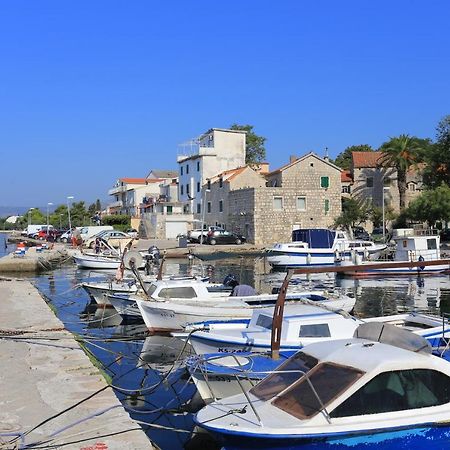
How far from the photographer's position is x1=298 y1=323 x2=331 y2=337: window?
47.6ft

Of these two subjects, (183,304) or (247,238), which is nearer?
(183,304)

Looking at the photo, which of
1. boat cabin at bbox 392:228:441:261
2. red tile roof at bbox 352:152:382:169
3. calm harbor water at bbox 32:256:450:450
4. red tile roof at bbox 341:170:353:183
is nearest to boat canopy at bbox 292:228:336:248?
calm harbor water at bbox 32:256:450:450

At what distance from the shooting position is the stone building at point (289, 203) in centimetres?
6781

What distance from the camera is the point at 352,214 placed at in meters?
70.6

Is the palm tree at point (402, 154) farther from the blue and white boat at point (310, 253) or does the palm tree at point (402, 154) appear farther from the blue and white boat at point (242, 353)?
the blue and white boat at point (242, 353)

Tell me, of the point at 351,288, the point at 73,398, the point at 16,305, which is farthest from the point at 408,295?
the point at 73,398

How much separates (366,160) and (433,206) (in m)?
23.3

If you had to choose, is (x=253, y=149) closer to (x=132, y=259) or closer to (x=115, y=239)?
(x=115, y=239)

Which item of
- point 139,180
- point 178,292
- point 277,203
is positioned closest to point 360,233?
point 277,203

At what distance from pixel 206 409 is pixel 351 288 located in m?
29.7

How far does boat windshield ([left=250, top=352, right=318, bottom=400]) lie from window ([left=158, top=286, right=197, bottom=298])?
13.3 meters

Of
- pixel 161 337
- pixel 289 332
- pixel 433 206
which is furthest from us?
pixel 433 206

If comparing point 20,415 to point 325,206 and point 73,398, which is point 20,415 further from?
point 325,206

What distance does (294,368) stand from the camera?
31.7 feet
